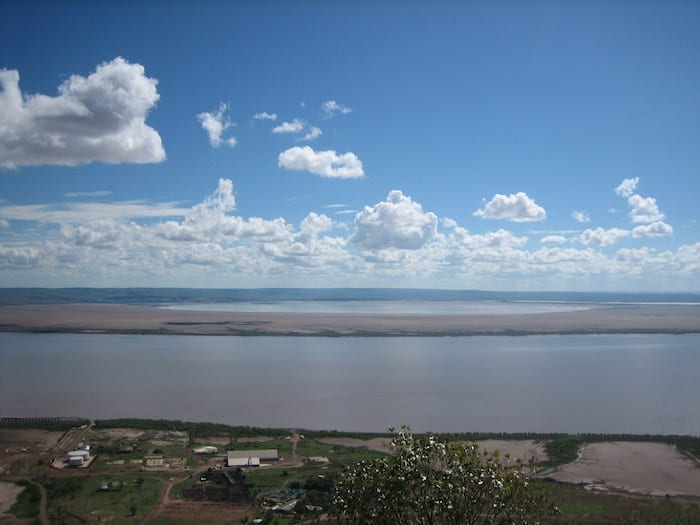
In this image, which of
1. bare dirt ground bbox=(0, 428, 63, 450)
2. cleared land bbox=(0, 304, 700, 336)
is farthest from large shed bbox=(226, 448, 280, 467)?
cleared land bbox=(0, 304, 700, 336)

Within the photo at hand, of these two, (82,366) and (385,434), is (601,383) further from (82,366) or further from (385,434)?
(82,366)

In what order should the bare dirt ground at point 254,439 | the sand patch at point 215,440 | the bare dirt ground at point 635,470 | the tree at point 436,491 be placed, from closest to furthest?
the tree at point 436,491 → the bare dirt ground at point 635,470 → the sand patch at point 215,440 → the bare dirt ground at point 254,439

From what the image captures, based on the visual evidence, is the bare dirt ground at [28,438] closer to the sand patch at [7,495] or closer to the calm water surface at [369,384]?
the calm water surface at [369,384]

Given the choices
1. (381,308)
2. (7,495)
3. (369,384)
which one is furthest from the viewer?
(381,308)

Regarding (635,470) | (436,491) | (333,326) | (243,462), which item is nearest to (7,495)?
(243,462)

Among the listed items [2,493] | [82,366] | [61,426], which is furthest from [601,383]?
[82,366]

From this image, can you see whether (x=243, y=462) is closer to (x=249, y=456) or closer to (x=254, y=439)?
(x=249, y=456)


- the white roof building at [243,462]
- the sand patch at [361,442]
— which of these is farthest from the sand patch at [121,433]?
the sand patch at [361,442]
